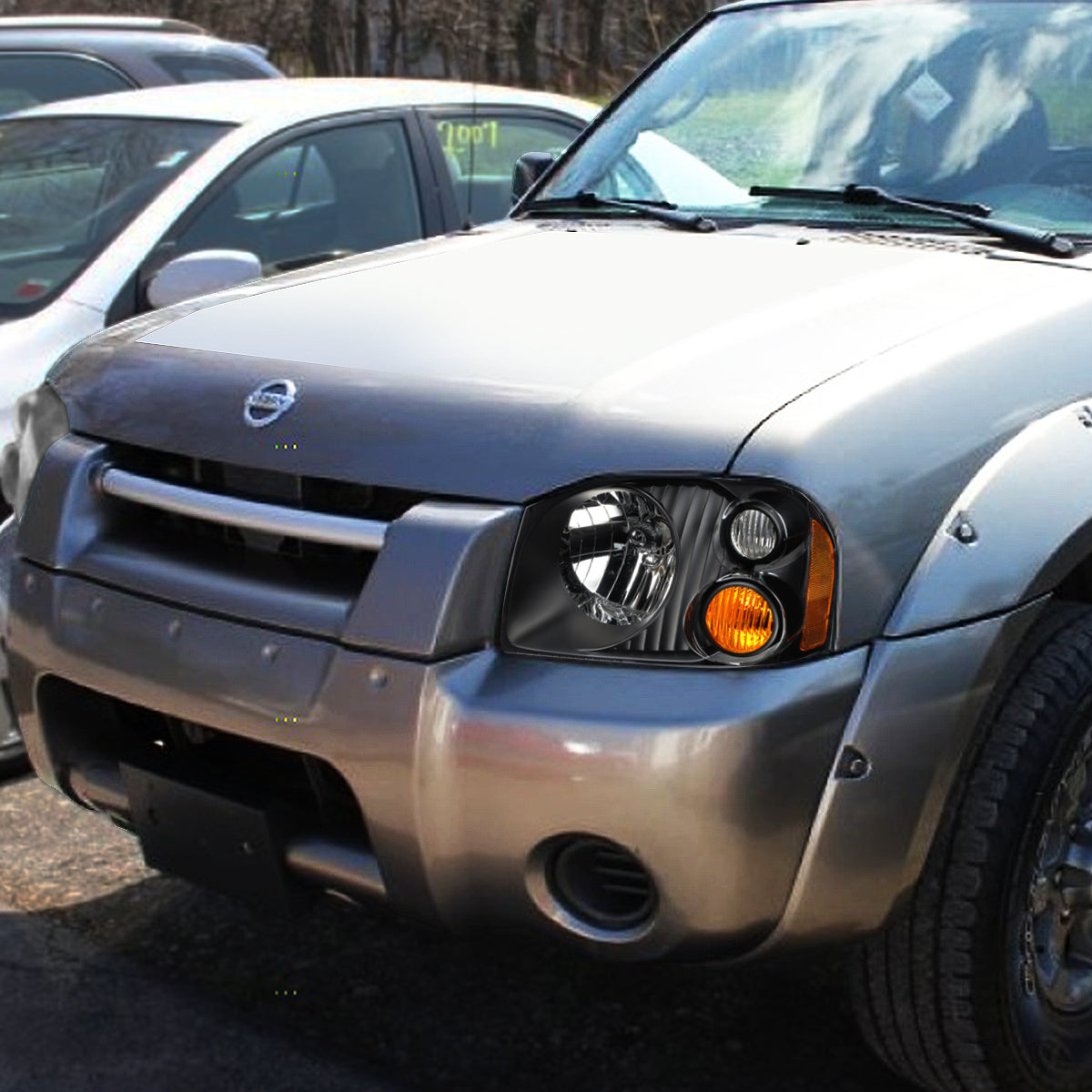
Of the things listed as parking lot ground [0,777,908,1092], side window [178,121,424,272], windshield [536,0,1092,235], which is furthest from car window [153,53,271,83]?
parking lot ground [0,777,908,1092]

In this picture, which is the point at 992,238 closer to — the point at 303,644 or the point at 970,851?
the point at 970,851

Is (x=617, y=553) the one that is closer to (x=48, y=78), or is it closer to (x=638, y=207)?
(x=638, y=207)

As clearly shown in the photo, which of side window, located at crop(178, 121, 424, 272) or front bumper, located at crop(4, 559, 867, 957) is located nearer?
front bumper, located at crop(4, 559, 867, 957)

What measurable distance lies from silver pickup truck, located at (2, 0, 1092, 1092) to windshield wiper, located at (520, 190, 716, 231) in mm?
367

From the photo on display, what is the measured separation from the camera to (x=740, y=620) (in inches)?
100

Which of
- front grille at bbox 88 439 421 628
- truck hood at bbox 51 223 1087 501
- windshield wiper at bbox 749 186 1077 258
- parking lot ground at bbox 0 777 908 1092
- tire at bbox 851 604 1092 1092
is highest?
windshield wiper at bbox 749 186 1077 258

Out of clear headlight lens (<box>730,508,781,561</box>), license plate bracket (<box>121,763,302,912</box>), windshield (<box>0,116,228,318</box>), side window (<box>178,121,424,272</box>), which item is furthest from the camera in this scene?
side window (<box>178,121,424,272</box>)

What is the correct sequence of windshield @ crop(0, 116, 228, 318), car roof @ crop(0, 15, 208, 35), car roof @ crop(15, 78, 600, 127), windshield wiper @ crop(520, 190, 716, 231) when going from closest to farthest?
windshield wiper @ crop(520, 190, 716, 231) → windshield @ crop(0, 116, 228, 318) → car roof @ crop(15, 78, 600, 127) → car roof @ crop(0, 15, 208, 35)

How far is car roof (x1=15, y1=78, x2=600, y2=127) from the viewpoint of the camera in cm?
559

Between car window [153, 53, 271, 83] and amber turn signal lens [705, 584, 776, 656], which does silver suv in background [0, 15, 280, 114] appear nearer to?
car window [153, 53, 271, 83]

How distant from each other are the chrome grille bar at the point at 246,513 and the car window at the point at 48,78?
5.22 meters

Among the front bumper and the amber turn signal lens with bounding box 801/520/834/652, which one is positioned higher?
the amber turn signal lens with bounding box 801/520/834/652

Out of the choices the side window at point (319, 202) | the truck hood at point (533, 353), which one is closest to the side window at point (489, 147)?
the side window at point (319, 202)

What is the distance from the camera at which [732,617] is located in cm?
255
